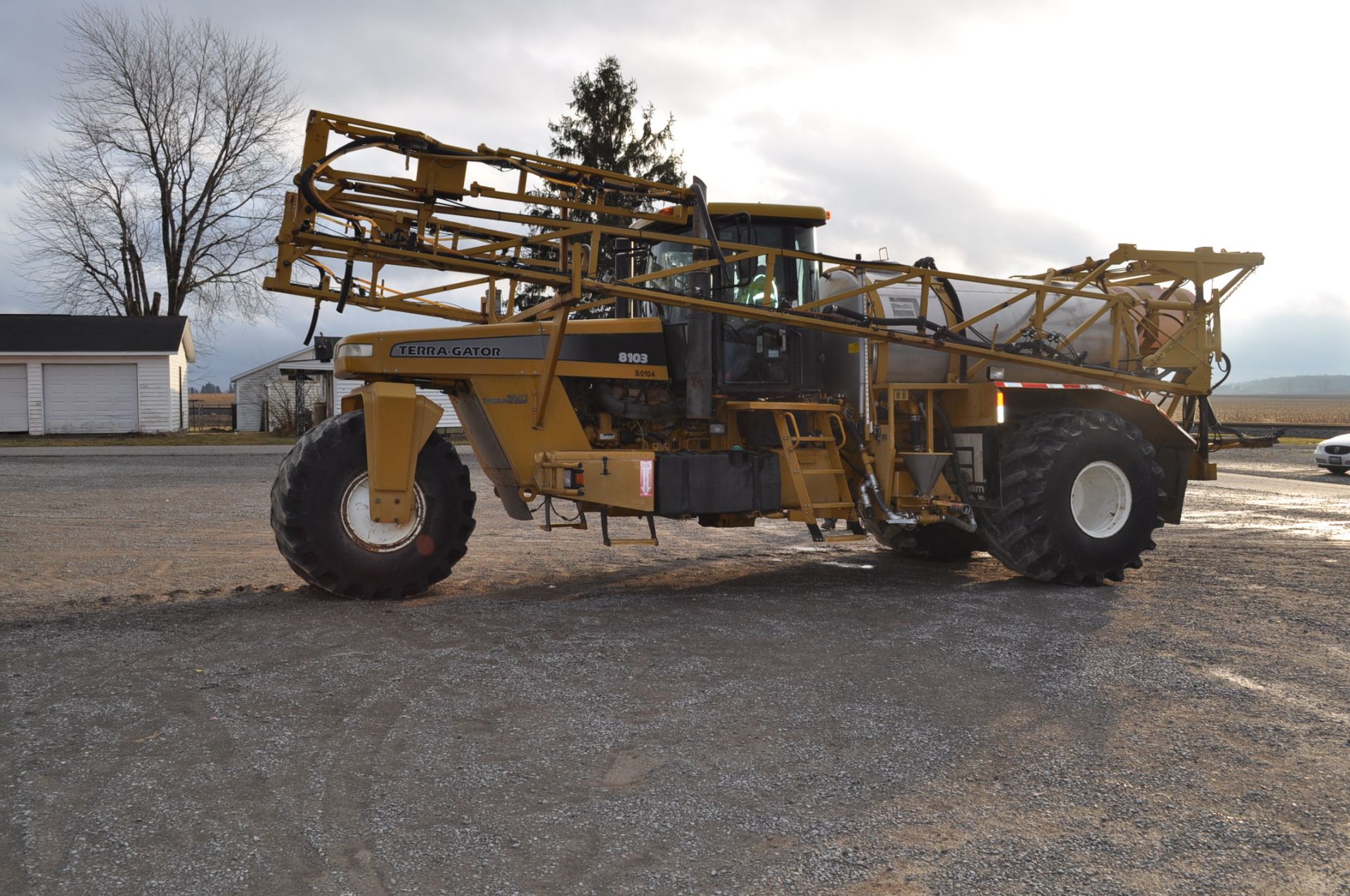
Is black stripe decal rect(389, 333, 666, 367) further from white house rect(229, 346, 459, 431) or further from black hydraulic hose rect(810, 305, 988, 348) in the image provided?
white house rect(229, 346, 459, 431)

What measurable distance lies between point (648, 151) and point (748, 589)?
3181 cm

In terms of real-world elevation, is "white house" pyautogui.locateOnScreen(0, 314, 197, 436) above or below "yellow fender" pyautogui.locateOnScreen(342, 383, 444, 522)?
above

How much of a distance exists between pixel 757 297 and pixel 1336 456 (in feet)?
58.9

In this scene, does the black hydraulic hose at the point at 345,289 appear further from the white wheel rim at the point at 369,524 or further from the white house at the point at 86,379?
the white house at the point at 86,379

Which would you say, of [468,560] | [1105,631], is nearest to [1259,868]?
[1105,631]

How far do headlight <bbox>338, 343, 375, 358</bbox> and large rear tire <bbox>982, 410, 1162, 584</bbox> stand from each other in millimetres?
4868

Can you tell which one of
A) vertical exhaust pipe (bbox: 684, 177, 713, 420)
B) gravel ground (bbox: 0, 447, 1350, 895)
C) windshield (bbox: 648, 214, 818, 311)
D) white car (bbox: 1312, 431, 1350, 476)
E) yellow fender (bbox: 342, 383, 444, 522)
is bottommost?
gravel ground (bbox: 0, 447, 1350, 895)

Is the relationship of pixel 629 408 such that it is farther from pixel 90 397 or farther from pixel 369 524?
pixel 90 397

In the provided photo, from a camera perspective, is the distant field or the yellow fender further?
the distant field

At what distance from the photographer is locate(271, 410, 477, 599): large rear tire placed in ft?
24.0

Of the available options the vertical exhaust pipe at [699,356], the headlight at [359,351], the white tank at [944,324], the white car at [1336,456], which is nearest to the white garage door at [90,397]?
the headlight at [359,351]

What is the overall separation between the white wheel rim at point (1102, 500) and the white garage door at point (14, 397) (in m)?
34.5

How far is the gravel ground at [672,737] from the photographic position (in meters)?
3.45

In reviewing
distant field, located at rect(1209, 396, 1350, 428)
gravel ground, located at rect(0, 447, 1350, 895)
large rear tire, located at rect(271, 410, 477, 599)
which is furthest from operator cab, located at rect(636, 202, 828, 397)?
distant field, located at rect(1209, 396, 1350, 428)
